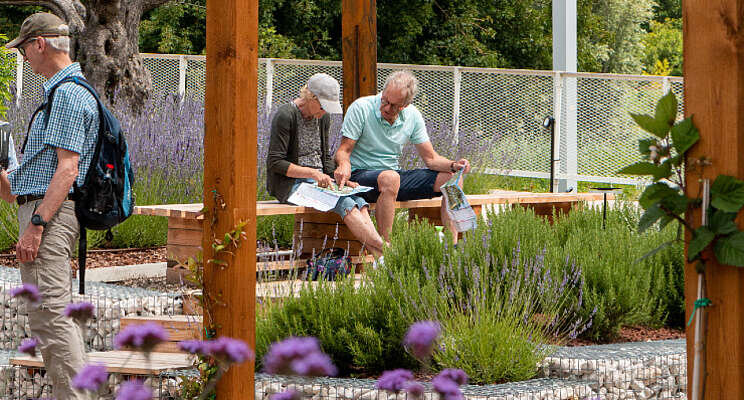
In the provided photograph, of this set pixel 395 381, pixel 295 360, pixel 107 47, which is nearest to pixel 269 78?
pixel 107 47

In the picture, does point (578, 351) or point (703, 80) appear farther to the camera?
point (578, 351)

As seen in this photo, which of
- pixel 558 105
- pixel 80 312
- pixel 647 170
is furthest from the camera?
pixel 558 105

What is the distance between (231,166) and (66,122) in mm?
639

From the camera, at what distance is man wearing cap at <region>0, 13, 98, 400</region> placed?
362cm

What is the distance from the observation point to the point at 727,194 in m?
2.38

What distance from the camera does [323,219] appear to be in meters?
6.61

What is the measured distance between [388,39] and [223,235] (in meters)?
A: 18.5

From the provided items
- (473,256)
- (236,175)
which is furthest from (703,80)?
(473,256)

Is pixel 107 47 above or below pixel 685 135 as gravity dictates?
above

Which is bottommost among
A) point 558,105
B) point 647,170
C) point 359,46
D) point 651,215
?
point 651,215

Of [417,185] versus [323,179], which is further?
[417,185]

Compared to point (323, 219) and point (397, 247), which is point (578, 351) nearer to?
point (397, 247)

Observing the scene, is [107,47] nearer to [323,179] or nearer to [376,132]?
[376,132]

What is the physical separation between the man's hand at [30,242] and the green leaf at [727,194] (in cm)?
227
